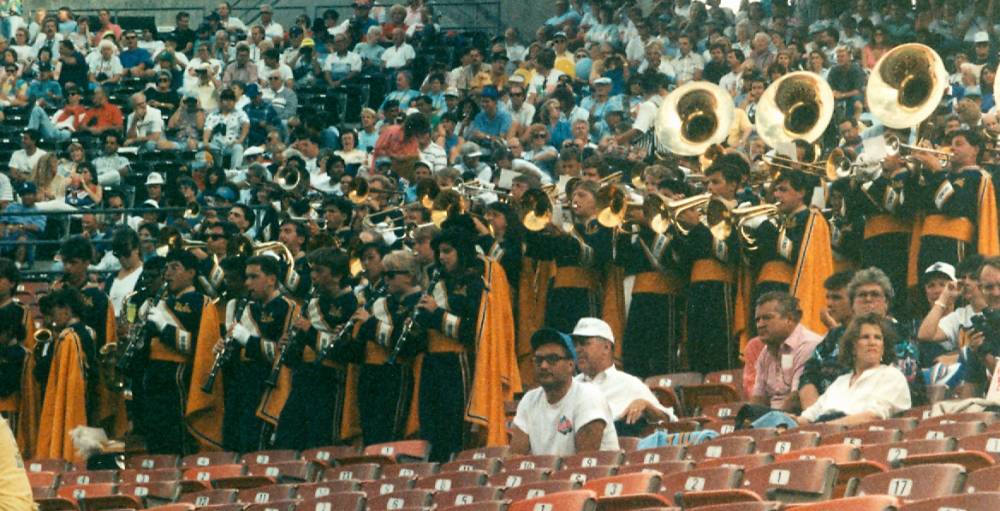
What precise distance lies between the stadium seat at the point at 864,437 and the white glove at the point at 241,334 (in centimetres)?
568

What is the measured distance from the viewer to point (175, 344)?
13.5 m

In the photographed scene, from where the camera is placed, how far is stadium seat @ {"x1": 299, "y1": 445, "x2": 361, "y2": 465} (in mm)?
11578

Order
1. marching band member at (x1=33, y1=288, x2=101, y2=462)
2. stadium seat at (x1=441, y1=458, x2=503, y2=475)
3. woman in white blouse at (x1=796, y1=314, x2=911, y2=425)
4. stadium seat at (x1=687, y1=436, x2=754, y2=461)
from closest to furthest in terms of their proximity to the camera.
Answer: stadium seat at (x1=687, y1=436, x2=754, y2=461), woman in white blouse at (x1=796, y1=314, x2=911, y2=425), stadium seat at (x1=441, y1=458, x2=503, y2=475), marching band member at (x1=33, y1=288, x2=101, y2=462)

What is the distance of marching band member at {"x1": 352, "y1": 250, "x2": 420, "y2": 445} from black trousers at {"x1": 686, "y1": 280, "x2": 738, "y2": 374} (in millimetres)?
2019

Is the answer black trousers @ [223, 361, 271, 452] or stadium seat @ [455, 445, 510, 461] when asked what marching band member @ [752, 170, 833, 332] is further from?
black trousers @ [223, 361, 271, 452]

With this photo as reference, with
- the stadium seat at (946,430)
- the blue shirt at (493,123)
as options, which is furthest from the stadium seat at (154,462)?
the blue shirt at (493,123)

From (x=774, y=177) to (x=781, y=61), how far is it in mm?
4571

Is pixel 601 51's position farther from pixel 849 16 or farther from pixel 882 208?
pixel 882 208

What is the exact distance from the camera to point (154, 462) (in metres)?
12.8

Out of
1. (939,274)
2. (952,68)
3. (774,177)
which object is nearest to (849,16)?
(952,68)

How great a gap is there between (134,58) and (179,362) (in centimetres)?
1193

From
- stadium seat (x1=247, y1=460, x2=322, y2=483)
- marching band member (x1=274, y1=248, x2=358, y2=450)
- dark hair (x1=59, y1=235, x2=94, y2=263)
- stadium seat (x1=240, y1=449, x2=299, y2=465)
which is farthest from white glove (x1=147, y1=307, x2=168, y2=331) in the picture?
stadium seat (x1=247, y1=460, x2=322, y2=483)

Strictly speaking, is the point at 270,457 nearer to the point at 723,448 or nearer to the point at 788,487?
the point at 723,448

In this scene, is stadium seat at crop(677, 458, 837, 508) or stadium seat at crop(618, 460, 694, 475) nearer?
stadium seat at crop(677, 458, 837, 508)
